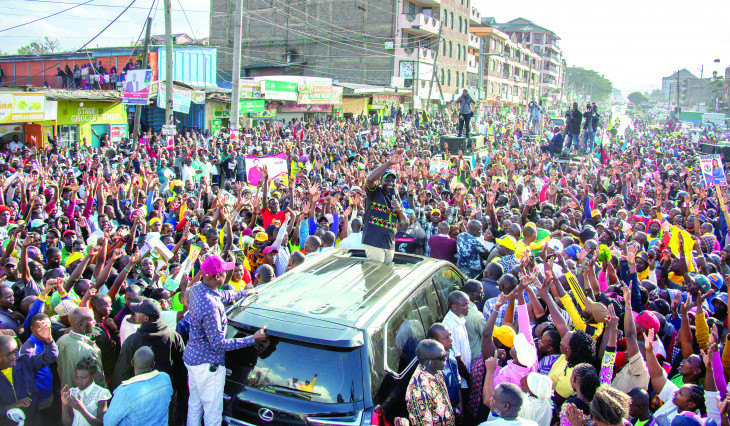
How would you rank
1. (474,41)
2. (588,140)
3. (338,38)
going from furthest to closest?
(474,41) < (338,38) < (588,140)

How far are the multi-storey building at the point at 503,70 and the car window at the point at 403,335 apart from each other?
5678 cm

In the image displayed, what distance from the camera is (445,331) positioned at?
13.3 ft

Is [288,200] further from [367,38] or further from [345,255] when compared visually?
[367,38]

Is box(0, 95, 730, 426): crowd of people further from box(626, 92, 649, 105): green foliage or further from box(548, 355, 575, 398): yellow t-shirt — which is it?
box(626, 92, 649, 105): green foliage

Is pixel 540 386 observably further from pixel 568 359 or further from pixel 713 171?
pixel 713 171

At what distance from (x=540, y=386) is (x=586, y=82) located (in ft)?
509

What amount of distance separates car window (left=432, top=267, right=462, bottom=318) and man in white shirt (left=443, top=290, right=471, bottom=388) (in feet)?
0.89

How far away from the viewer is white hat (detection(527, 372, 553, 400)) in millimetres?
3566

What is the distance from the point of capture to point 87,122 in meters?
19.9

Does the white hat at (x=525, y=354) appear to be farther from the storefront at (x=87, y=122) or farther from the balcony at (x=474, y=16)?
the balcony at (x=474, y=16)

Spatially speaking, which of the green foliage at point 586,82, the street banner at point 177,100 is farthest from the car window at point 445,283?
the green foliage at point 586,82

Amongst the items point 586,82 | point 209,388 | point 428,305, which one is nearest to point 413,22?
point 428,305

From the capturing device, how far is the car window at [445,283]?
4.97 meters

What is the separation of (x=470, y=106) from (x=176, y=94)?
10716 mm
